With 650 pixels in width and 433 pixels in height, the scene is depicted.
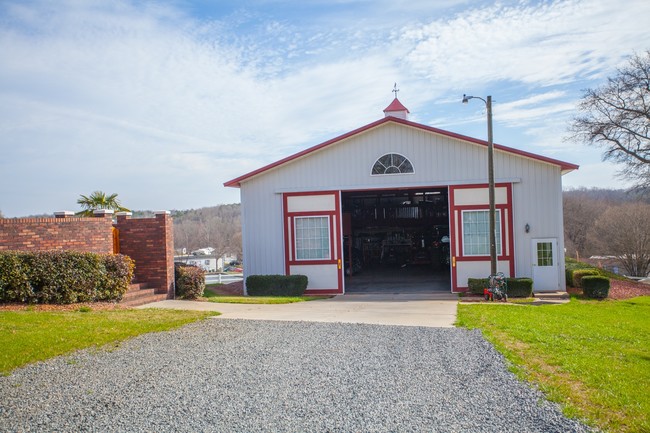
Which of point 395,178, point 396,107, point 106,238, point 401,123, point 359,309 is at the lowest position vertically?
point 359,309

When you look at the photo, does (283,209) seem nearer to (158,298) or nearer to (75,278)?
(158,298)

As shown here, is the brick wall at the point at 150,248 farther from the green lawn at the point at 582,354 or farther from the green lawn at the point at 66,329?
the green lawn at the point at 582,354

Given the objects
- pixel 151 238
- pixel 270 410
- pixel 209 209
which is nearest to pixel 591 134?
pixel 151 238

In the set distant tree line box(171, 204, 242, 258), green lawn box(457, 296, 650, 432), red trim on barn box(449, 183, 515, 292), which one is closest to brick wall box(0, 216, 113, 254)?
green lawn box(457, 296, 650, 432)

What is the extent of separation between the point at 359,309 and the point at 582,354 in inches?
288

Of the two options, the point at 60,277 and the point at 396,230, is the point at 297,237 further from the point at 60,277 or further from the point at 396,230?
the point at 396,230

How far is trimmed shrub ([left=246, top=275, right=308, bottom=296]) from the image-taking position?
19594 millimetres

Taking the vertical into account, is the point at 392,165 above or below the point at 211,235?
above

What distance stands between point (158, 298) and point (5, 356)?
8.49 metres

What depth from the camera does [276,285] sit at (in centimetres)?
1970

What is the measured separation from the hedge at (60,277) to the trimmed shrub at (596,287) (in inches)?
554

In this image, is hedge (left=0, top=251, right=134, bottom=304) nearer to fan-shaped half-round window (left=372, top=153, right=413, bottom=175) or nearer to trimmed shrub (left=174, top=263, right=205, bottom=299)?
trimmed shrub (left=174, top=263, right=205, bottom=299)

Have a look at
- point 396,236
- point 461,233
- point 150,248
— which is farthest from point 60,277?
point 396,236

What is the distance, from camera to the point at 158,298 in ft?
53.4
